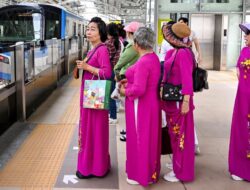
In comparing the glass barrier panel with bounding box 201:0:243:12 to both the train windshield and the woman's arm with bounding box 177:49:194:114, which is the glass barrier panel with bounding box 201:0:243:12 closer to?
the train windshield

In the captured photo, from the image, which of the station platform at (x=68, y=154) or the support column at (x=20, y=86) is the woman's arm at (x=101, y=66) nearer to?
the station platform at (x=68, y=154)

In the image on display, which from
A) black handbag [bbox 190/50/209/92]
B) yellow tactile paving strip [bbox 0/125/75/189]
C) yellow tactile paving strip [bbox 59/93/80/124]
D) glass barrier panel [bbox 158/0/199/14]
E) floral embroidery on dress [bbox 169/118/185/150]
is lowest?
yellow tactile paving strip [bbox 0/125/75/189]

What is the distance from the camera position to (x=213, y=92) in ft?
31.7

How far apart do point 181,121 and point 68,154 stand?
5.49 ft

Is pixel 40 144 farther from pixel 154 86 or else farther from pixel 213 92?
pixel 213 92

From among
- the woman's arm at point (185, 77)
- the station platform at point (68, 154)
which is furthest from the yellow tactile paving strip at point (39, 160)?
the woman's arm at point (185, 77)

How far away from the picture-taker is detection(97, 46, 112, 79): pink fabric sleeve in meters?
3.86

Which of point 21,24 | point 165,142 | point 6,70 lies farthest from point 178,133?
point 21,24

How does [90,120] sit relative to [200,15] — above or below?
below

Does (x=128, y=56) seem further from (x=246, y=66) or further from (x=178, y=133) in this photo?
(x=246, y=66)

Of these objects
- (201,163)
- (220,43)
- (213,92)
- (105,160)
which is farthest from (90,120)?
(220,43)

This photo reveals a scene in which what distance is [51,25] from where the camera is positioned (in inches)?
543

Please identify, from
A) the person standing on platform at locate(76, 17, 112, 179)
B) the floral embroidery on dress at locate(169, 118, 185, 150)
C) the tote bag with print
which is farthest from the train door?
the tote bag with print

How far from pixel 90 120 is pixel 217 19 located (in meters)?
11.3
